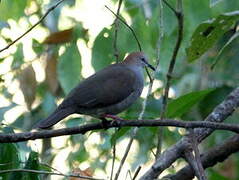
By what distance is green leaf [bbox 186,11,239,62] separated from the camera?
2.89 metres

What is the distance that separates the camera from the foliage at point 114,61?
3307 millimetres

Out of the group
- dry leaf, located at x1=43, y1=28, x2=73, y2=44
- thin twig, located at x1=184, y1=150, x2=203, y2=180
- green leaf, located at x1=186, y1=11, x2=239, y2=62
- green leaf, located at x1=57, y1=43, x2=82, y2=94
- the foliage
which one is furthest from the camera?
dry leaf, located at x1=43, y1=28, x2=73, y2=44

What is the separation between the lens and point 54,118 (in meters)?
4.05

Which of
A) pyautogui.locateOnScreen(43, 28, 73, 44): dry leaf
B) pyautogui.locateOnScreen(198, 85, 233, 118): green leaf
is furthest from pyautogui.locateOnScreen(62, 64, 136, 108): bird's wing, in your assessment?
pyautogui.locateOnScreen(198, 85, 233, 118): green leaf

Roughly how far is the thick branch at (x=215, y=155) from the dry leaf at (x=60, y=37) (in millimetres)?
1460

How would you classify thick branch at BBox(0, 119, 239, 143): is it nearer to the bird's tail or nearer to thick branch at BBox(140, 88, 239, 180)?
thick branch at BBox(140, 88, 239, 180)

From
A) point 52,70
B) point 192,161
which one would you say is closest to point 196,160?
point 192,161

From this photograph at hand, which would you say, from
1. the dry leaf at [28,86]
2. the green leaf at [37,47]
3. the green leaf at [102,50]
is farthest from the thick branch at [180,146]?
the green leaf at [37,47]

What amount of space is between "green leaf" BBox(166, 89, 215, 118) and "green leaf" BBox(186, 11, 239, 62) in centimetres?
35

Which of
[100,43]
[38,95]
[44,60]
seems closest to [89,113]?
[100,43]

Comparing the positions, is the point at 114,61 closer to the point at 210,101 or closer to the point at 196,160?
the point at 210,101

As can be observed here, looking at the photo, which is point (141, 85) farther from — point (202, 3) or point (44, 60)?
point (44, 60)

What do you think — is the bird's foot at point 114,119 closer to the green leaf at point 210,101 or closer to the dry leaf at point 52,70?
the green leaf at point 210,101

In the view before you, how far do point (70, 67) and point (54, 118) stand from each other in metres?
0.60
